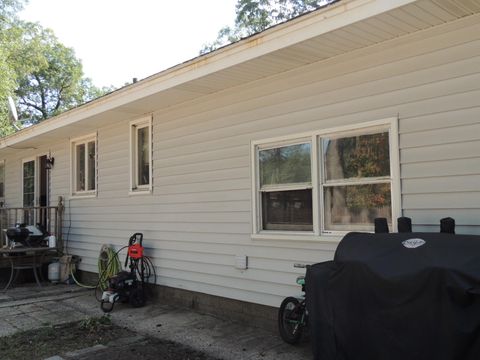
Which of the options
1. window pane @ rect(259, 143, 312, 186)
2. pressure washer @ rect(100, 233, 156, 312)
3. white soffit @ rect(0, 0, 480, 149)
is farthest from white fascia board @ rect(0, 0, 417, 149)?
pressure washer @ rect(100, 233, 156, 312)

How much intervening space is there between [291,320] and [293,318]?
1.8 inches

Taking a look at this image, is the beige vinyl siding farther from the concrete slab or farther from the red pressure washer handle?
the concrete slab

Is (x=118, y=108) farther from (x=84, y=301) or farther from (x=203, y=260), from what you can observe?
(x=84, y=301)

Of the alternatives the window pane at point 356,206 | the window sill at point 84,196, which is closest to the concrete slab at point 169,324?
the window pane at point 356,206

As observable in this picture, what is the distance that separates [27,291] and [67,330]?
3.30 metres

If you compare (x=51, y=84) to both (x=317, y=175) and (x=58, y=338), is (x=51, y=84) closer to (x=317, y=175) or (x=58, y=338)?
(x=58, y=338)

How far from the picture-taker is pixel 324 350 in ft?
12.4

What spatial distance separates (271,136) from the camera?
546 cm

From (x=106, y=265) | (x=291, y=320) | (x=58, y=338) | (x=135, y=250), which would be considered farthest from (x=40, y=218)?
(x=291, y=320)

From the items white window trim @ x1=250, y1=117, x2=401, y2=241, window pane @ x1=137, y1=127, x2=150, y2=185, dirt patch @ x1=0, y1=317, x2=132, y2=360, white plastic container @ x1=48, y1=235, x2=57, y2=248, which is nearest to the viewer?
Result: white window trim @ x1=250, y1=117, x2=401, y2=241

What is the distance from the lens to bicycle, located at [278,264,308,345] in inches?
185

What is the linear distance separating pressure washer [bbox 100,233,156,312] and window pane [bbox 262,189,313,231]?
2.44 m

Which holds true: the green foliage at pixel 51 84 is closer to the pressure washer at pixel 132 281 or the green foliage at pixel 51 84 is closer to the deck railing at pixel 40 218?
the deck railing at pixel 40 218

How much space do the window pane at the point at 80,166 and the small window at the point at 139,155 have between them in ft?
7.33
